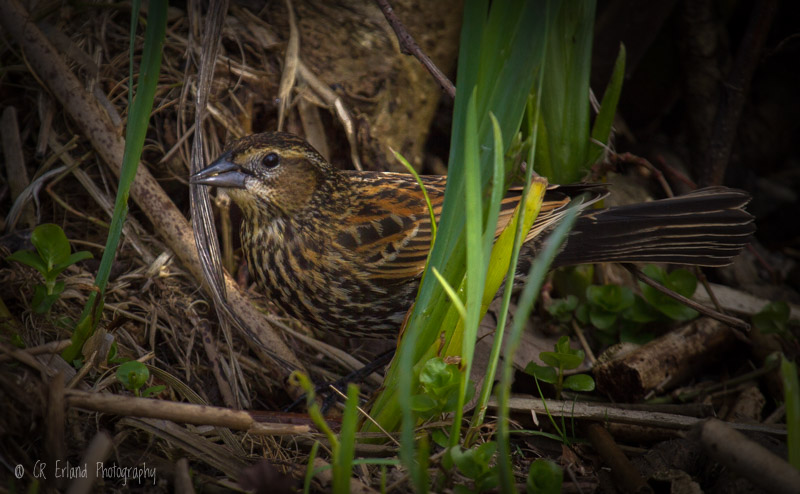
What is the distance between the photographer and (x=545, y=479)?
6.29ft

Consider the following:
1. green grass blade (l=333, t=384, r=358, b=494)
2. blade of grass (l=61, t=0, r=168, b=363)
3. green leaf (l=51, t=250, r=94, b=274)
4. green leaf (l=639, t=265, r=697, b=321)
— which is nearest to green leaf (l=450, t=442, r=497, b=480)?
green grass blade (l=333, t=384, r=358, b=494)

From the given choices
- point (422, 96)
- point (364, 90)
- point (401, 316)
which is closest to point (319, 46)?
point (364, 90)

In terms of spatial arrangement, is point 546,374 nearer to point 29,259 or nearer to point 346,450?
point 346,450

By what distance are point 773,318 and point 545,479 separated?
1.85 meters

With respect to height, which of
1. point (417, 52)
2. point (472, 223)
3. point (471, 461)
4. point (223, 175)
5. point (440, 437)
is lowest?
point (440, 437)

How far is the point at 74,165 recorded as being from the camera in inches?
122

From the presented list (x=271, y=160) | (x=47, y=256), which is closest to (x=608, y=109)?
(x=271, y=160)

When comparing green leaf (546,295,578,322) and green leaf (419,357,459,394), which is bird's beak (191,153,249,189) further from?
green leaf (546,295,578,322)

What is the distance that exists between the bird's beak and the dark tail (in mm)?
1536

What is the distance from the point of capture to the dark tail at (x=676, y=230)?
2.95 m

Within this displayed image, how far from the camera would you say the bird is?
9.20 feet

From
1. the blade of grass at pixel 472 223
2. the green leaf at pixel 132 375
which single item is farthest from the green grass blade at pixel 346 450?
the green leaf at pixel 132 375

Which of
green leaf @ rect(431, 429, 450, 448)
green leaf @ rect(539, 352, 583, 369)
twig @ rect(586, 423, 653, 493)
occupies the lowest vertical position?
twig @ rect(586, 423, 653, 493)

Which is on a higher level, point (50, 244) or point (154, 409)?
point (50, 244)
